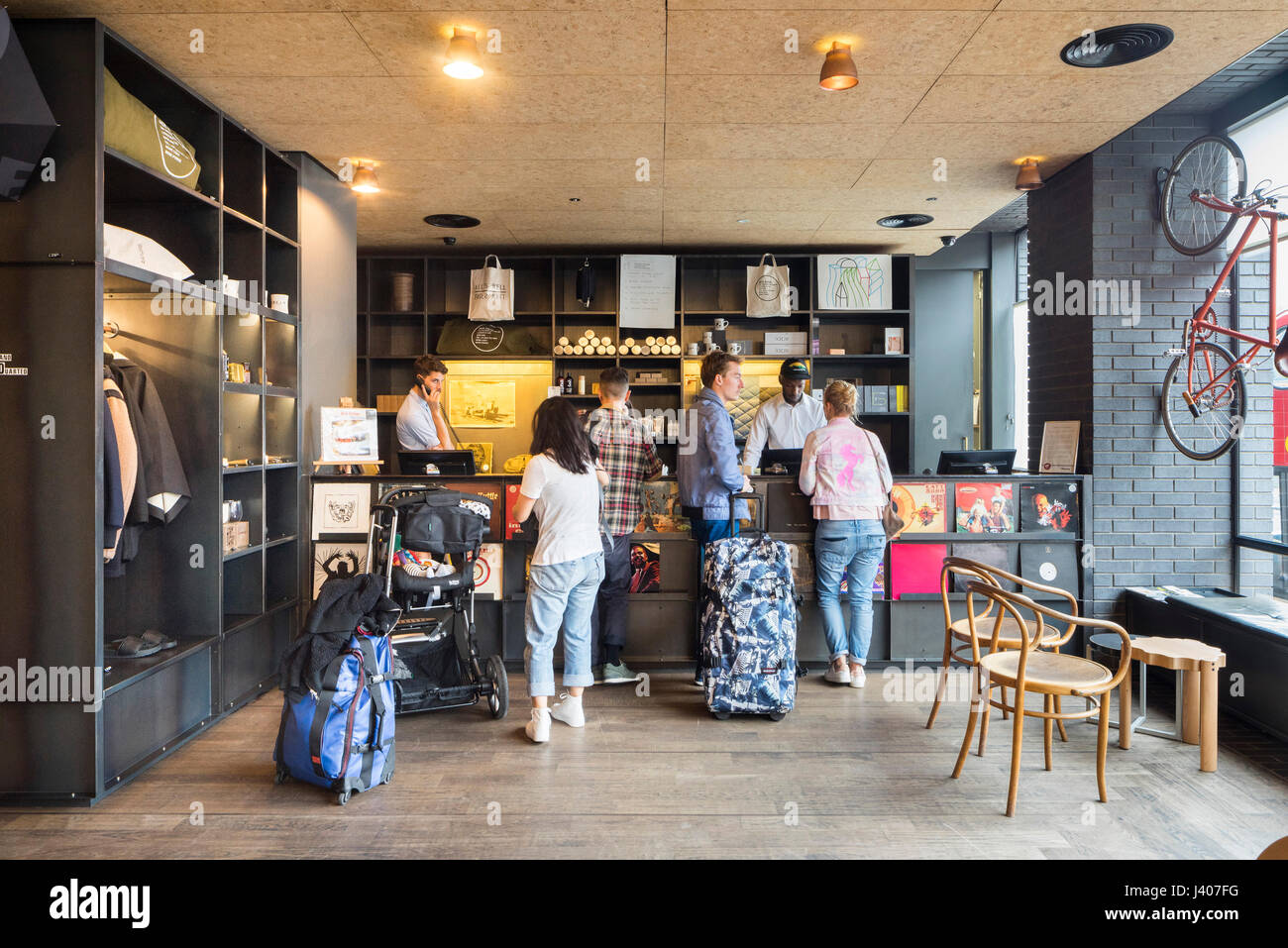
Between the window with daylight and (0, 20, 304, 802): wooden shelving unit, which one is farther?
the window with daylight

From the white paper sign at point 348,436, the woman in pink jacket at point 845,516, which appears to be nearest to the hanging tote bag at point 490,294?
the white paper sign at point 348,436

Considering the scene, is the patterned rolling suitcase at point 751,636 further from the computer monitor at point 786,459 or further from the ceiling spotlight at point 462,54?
the ceiling spotlight at point 462,54

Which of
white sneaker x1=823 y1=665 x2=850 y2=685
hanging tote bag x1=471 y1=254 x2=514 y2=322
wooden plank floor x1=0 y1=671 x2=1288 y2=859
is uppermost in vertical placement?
hanging tote bag x1=471 y1=254 x2=514 y2=322

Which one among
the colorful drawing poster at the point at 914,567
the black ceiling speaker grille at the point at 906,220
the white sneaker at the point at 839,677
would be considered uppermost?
the black ceiling speaker grille at the point at 906,220

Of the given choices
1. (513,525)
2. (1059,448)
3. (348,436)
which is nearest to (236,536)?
(348,436)

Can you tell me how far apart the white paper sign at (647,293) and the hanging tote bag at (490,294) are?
38.4 inches

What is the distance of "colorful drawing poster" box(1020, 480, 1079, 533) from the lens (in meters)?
5.00

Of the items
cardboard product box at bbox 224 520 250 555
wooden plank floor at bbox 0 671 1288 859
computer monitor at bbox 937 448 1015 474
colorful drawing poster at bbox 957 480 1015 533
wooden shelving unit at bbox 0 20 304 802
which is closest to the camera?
wooden plank floor at bbox 0 671 1288 859

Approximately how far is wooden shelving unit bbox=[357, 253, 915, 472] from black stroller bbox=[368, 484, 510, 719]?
3.67 meters

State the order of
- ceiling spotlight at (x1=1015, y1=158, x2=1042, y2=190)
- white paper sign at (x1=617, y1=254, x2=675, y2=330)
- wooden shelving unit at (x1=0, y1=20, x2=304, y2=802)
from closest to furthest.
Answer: wooden shelving unit at (x1=0, y1=20, x2=304, y2=802)
ceiling spotlight at (x1=1015, y1=158, x2=1042, y2=190)
white paper sign at (x1=617, y1=254, x2=675, y2=330)

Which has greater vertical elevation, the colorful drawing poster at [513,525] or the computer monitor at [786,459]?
the computer monitor at [786,459]

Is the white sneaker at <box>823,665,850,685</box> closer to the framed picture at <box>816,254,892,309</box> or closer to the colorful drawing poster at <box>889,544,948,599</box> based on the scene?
the colorful drawing poster at <box>889,544,948,599</box>

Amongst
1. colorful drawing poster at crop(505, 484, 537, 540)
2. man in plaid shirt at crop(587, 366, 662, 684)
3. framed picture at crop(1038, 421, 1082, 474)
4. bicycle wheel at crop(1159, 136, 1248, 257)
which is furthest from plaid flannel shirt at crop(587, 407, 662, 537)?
bicycle wheel at crop(1159, 136, 1248, 257)

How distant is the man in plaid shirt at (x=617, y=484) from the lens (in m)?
4.57
